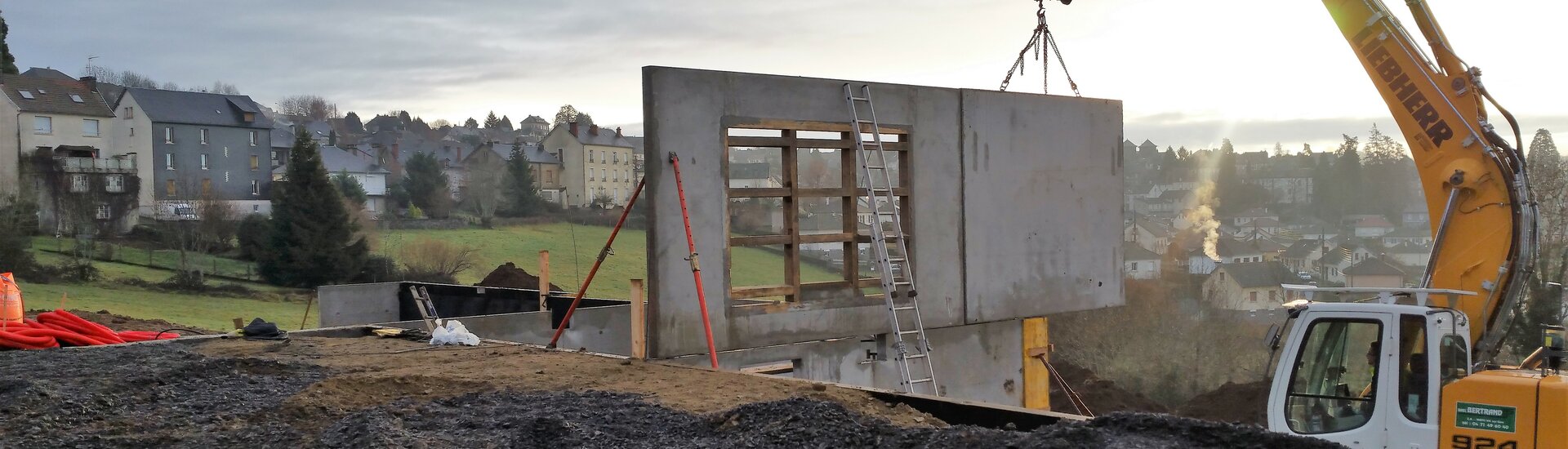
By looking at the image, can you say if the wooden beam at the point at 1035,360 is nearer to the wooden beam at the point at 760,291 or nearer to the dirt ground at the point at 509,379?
the wooden beam at the point at 760,291

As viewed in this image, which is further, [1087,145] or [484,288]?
[484,288]

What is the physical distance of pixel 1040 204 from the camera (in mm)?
12289

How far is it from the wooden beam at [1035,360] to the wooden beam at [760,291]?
3.54 m

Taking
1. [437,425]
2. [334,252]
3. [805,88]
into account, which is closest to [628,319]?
[805,88]

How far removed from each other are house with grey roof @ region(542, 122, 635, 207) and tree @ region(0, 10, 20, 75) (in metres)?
26.8

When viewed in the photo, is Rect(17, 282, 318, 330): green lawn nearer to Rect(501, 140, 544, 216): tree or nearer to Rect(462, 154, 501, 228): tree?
Rect(462, 154, 501, 228): tree

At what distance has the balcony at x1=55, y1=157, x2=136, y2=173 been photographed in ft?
142

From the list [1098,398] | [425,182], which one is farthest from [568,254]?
[1098,398]

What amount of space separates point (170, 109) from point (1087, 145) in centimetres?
5143

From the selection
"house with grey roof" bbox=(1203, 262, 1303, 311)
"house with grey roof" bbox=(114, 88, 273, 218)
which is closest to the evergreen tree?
"house with grey roof" bbox=(1203, 262, 1303, 311)

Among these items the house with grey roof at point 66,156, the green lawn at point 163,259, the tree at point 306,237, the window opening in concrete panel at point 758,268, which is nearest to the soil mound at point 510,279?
the window opening in concrete panel at point 758,268

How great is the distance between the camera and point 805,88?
10.2 m

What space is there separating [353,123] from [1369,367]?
119596mm

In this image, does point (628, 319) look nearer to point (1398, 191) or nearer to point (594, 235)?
point (594, 235)
